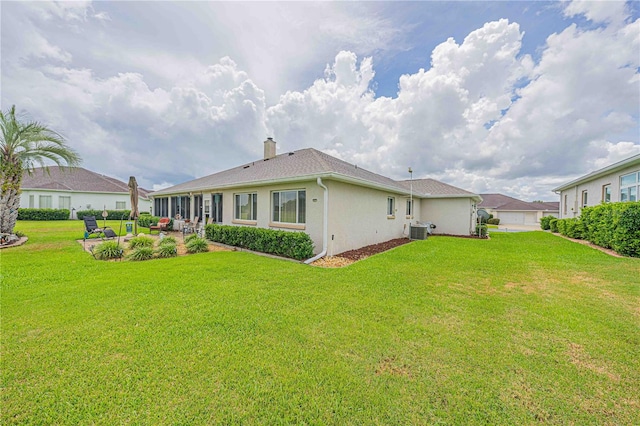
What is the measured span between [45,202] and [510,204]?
207ft

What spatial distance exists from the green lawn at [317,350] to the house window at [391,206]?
23.7 feet

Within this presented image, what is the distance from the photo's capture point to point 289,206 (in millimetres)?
9922

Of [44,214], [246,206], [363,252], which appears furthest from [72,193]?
[363,252]

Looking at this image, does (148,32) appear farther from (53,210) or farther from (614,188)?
(53,210)

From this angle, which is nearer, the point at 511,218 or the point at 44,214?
the point at 44,214

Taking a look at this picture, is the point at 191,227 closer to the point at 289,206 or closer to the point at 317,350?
the point at 289,206

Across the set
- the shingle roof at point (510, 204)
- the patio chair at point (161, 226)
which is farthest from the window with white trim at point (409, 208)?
the shingle roof at point (510, 204)

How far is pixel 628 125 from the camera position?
12766 millimetres

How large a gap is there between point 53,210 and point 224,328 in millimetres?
Answer: 32951

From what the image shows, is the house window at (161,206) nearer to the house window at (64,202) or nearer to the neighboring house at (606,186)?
the house window at (64,202)

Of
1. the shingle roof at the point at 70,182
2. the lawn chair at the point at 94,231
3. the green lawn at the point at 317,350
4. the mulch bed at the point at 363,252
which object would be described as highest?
the shingle roof at the point at 70,182

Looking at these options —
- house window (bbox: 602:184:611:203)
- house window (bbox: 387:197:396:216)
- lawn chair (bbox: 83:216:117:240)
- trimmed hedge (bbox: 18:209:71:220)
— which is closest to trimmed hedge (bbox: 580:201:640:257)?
house window (bbox: 602:184:611:203)

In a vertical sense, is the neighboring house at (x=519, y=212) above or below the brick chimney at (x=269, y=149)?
below

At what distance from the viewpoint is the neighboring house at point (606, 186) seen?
35.7ft
